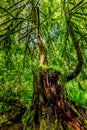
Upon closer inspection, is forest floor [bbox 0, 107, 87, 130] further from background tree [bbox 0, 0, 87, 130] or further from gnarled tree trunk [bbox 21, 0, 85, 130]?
gnarled tree trunk [bbox 21, 0, 85, 130]

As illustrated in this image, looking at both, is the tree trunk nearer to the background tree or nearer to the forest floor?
the background tree

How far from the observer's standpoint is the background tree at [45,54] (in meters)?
4.49

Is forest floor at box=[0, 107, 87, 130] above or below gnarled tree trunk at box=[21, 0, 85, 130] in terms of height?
below

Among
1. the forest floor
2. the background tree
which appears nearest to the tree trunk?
the background tree

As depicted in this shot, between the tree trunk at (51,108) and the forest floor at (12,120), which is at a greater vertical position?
the tree trunk at (51,108)

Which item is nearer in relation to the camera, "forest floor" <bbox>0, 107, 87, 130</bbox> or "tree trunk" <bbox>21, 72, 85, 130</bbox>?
"tree trunk" <bbox>21, 72, 85, 130</bbox>

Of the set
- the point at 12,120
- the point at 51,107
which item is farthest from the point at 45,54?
the point at 12,120

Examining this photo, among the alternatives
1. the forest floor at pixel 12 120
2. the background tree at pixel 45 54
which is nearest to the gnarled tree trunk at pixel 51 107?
the background tree at pixel 45 54

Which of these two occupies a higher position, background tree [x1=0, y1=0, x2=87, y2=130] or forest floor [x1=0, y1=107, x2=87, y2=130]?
background tree [x1=0, y1=0, x2=87, y2=130]

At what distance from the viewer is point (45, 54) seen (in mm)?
5215

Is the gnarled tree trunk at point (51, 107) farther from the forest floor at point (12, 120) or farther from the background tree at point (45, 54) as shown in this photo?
the forest floor at point (12, 120)

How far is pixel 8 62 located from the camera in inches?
229

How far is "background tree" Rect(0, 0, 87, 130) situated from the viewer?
177 inches

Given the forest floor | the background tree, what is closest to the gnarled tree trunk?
the background tree
